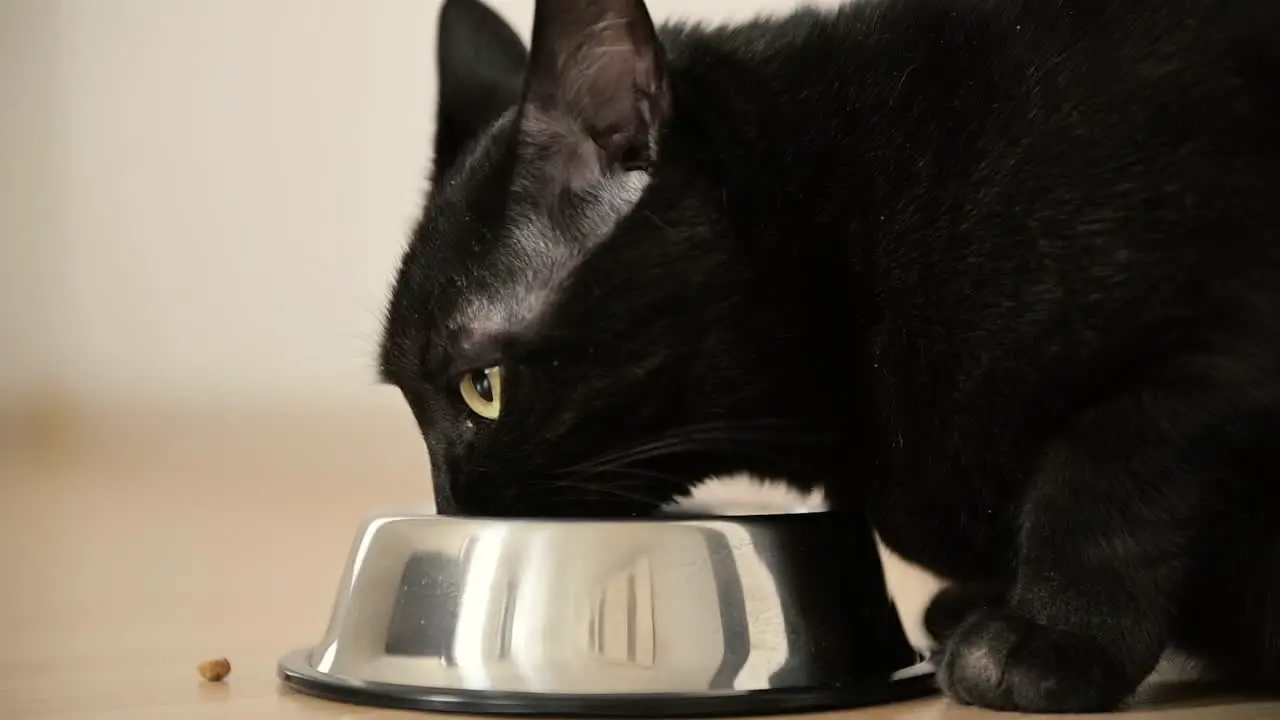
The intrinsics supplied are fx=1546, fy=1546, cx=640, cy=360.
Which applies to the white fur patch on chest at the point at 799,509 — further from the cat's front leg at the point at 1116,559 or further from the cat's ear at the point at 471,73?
the cat's ear at the point at 471,73

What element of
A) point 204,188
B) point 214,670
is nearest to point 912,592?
point 214,670

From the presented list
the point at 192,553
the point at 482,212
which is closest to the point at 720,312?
the point at 482,212

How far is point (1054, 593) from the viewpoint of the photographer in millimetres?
1061

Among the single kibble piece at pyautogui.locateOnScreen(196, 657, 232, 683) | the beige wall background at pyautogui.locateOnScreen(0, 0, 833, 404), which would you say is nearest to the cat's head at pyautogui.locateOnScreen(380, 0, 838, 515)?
the single kibble piece at pyautogui.locateOnScreen(196, 657, 232, 683)

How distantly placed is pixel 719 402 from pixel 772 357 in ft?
0.18

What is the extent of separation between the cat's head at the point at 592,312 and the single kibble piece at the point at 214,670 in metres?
0.22

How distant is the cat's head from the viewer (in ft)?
3.86

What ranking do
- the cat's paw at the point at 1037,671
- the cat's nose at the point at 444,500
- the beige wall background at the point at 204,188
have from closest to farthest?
1. the cat's paw at the point at 1037,671
2. the cat's nose at the point at 444,500
3. the beige wall background at the point at 204,188

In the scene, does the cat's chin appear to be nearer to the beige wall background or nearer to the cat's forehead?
the cat's forehead

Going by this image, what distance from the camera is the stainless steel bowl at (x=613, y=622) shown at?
106 cm

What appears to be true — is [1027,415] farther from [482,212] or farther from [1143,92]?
[482,212]

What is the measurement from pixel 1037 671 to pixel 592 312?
0.41m

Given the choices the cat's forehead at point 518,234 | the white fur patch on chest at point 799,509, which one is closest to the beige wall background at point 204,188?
the white fur patch on chest at point 799,509

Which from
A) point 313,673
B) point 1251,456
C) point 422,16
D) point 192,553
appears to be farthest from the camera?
point 422,16
